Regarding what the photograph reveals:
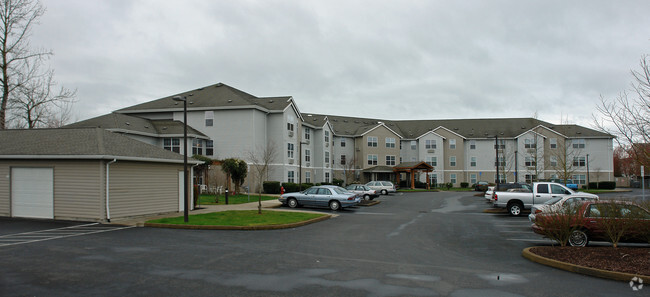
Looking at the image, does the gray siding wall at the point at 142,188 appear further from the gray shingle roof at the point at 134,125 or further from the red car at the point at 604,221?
the gray shingle roof at the point at 134,125

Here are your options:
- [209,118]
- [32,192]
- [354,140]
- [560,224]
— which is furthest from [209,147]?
[560,224]

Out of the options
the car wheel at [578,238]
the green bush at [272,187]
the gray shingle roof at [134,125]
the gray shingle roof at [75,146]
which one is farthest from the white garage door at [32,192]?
the green bush at [272,187]

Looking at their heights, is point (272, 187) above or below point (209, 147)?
below

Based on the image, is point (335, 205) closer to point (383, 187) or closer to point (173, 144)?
point (173, 144)

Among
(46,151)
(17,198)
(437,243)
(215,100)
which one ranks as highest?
(215,100)

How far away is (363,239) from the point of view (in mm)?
14734

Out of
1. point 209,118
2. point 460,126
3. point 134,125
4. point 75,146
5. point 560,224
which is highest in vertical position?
point 460,126

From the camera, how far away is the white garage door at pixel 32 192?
60.8ft

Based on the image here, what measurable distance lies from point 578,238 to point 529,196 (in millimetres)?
11646

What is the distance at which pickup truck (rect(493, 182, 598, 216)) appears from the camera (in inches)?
914

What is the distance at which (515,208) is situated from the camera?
23469 mm

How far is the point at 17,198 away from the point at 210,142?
2354 centimetres

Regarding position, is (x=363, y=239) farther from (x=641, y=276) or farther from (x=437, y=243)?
(x=641, y=276)


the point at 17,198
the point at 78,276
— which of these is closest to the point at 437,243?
the point at 78,276
